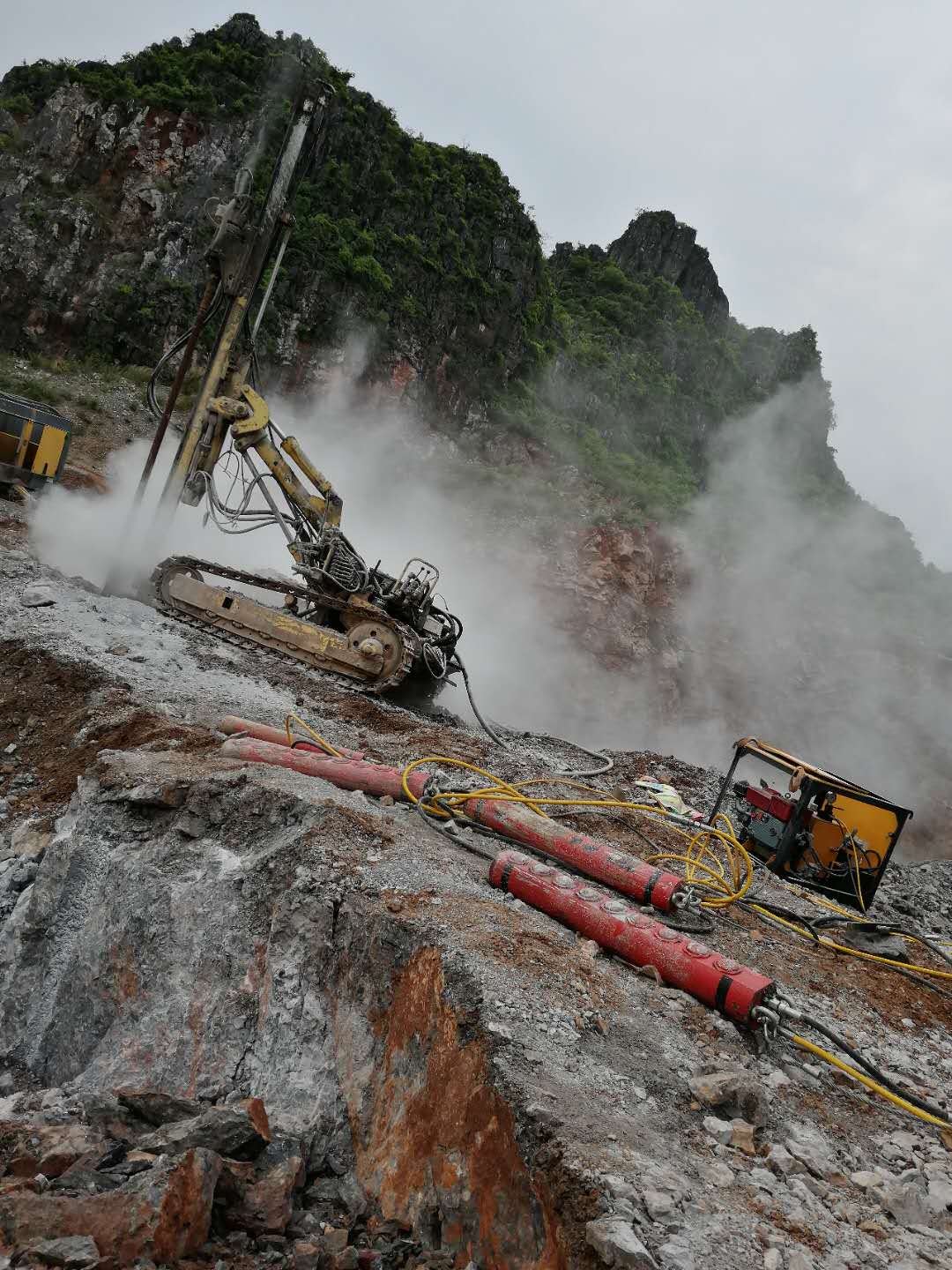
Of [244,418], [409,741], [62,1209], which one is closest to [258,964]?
[62,1209]

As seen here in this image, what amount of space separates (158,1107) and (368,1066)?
2.39 ft

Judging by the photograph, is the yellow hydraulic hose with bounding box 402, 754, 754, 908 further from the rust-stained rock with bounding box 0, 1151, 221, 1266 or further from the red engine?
the rust-stained rock with bounding box 0, 1151, 221, 1266

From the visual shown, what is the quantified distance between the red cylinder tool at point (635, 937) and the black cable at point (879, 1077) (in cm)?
22

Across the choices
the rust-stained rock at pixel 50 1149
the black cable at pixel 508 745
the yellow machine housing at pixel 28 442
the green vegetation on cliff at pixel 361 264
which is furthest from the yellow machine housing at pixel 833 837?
the green vegetation on cliff at pixel 361 264

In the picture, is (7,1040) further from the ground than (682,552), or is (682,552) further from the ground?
(682,552)

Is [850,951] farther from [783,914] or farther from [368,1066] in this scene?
[368,1066]

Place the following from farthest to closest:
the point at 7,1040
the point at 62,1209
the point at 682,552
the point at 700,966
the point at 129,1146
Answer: the point at 682,552
the point at 7,1040
the point at 700,966
the point at 129,1146
the point at 62,1209

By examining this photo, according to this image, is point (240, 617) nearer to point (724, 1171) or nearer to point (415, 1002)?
point (415, 1002)

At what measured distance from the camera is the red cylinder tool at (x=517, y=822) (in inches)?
173

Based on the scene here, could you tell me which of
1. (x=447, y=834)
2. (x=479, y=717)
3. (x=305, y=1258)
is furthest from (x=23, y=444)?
(x=305, y=1258)

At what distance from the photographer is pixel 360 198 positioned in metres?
24.1

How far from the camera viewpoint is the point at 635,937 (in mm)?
3633

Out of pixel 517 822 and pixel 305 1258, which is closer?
pixel 305 1258

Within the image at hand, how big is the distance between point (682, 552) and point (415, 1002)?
21.2 meters
